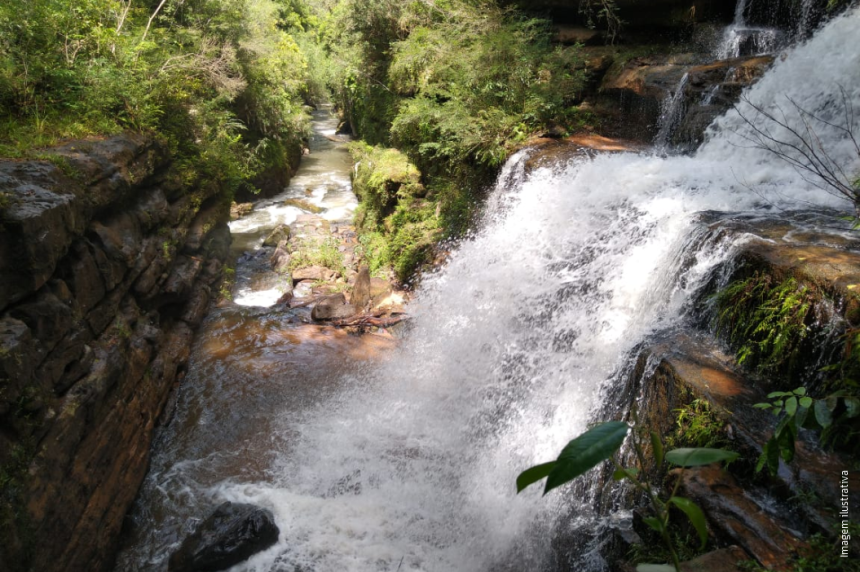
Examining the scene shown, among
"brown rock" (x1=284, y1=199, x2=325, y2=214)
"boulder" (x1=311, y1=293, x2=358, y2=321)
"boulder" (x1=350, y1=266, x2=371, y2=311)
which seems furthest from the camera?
"brown rock" (x1=284, y1=199, x2=325, y2=214)

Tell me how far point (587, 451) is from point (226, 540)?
4841 millimetres

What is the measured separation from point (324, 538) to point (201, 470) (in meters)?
1.90

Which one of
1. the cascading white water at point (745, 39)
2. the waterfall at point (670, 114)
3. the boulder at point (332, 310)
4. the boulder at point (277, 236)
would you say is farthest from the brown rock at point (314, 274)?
the cascading white water at point (745, 39)

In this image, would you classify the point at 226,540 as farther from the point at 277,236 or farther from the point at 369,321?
the point at 277,236

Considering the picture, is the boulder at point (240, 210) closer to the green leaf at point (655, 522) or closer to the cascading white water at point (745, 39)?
the cascading white water at point (745, 39)

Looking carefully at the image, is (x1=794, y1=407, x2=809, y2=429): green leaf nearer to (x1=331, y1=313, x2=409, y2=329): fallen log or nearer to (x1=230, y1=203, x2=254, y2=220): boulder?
(x1=331, y1=313, x2=409, y2=329): fallen log

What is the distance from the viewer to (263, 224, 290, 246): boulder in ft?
42.3

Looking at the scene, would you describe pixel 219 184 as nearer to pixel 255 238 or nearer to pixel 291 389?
pixel 255 238

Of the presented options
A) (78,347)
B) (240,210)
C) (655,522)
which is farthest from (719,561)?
(240,210)

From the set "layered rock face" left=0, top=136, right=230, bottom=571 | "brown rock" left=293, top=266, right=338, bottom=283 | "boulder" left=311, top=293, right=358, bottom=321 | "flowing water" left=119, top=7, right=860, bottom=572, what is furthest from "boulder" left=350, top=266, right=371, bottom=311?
"layered rock face" left=0, top=136, right=230, bottom=571

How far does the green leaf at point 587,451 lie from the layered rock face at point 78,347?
4.59m

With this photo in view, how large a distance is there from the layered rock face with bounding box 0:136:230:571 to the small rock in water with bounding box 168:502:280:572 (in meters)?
0.90

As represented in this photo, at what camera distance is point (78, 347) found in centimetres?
507

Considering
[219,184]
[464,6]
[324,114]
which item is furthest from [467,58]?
[324,114]
